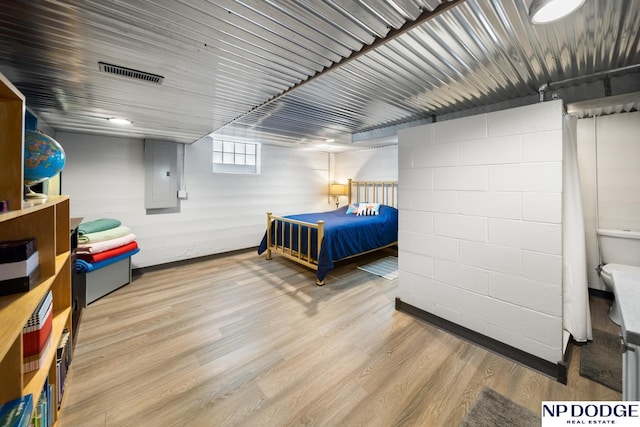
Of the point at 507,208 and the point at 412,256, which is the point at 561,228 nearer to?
the point at 507,208

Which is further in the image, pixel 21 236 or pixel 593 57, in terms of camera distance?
pixel 593 57

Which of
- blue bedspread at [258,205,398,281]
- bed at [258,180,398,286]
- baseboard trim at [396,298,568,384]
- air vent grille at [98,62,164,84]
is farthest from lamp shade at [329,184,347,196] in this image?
air vent grille at [98,62,164,84]

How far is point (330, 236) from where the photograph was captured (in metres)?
3.48

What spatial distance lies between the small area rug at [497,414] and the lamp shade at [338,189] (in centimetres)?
466

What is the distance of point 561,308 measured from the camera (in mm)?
1686

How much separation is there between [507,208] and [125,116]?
3.69 metres

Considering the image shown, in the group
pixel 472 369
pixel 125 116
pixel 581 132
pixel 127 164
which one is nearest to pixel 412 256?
pixel 472 369

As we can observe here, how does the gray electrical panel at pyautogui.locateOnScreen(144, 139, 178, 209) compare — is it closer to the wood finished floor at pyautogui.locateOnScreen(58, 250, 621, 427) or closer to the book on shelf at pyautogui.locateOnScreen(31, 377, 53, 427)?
the wood finished floor at pyautogui.locateOnScreen(58, 250, 621, 427)

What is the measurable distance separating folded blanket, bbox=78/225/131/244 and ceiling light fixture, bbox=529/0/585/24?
4085 mm

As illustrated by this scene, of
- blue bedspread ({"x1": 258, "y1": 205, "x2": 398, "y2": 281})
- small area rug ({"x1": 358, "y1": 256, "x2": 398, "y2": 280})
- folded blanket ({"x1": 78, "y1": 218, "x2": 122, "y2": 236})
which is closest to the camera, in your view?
folded blanket ({"x1": 78, "y1": 218, "x2": 122, "y2": 236})

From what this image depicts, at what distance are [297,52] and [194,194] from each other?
360 centimetres

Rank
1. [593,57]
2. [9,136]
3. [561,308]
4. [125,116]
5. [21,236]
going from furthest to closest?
[125,116] → [561,308] → [593,57] → [21,236] → [9,136]

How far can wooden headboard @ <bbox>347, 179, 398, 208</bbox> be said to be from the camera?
504 cm

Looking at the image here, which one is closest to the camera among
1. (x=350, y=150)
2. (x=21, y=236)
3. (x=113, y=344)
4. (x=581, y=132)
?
(x=21, y=236)
